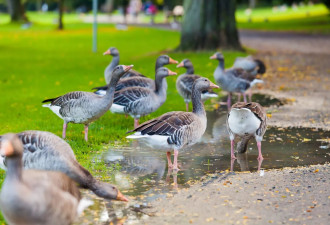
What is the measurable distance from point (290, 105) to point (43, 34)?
111 feet

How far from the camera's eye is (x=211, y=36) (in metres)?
29.6

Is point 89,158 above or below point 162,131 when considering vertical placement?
below

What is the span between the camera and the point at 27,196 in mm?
5527

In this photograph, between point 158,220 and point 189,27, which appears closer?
point 158,220

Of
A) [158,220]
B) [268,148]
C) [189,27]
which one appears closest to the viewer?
[158,220]

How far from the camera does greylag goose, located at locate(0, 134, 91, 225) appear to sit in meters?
5.51

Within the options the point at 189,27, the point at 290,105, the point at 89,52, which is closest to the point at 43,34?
the point at 89,52

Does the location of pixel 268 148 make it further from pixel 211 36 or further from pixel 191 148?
pixel 211 36

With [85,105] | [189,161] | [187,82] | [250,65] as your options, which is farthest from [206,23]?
[189,161]

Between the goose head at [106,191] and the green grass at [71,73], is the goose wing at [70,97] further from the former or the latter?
the goose head at [106,191]

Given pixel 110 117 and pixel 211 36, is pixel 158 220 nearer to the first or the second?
pixel 110 117

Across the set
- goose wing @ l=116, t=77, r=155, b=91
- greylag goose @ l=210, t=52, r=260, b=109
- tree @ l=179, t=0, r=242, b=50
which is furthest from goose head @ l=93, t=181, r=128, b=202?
tree @ l=179, t=0, r=242, b=50

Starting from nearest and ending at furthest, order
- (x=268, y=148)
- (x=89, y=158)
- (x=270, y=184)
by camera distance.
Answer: (x=270, y=184), (x=89, y=158), (x=268, y=148)

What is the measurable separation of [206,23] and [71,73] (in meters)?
8.78
